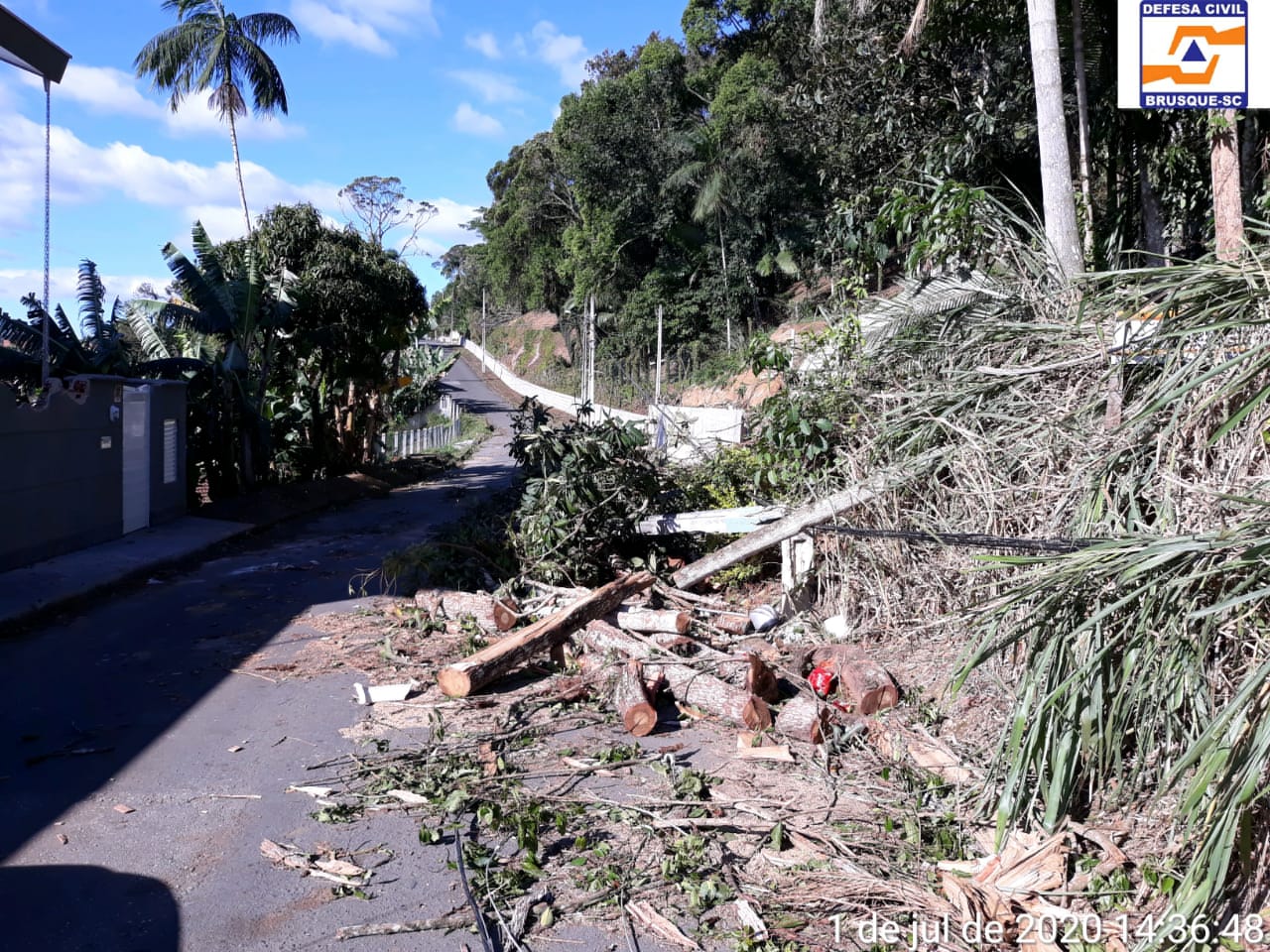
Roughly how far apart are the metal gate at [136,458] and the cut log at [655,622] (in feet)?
29.8

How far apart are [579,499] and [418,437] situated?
25254 mm

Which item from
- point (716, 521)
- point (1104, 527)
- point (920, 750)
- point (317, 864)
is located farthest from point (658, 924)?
point (716, 521)

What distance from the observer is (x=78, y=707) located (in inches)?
261

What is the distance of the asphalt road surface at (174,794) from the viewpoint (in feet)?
13.0

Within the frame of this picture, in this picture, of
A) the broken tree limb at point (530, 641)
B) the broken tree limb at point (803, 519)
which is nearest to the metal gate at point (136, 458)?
the broken tree limb at point (530, 641)

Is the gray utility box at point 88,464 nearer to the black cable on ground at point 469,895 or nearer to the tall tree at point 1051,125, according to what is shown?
the black cable on ground at point 469,895

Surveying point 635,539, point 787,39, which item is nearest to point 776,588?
point 635,539

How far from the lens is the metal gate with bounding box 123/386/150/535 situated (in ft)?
43.8

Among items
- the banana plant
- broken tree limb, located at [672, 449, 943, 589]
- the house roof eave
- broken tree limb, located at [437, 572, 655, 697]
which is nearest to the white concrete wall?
the banana plant

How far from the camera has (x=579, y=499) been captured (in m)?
8.78

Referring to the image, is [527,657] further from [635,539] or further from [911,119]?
[911,119]

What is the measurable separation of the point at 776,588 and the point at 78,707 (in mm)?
5490

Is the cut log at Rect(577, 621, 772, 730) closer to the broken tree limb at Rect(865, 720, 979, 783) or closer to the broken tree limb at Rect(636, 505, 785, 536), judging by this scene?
the broken tree limb at Rect(865, 720, 979, 783)

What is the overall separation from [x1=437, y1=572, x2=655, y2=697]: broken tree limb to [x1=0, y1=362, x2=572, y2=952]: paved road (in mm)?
782
